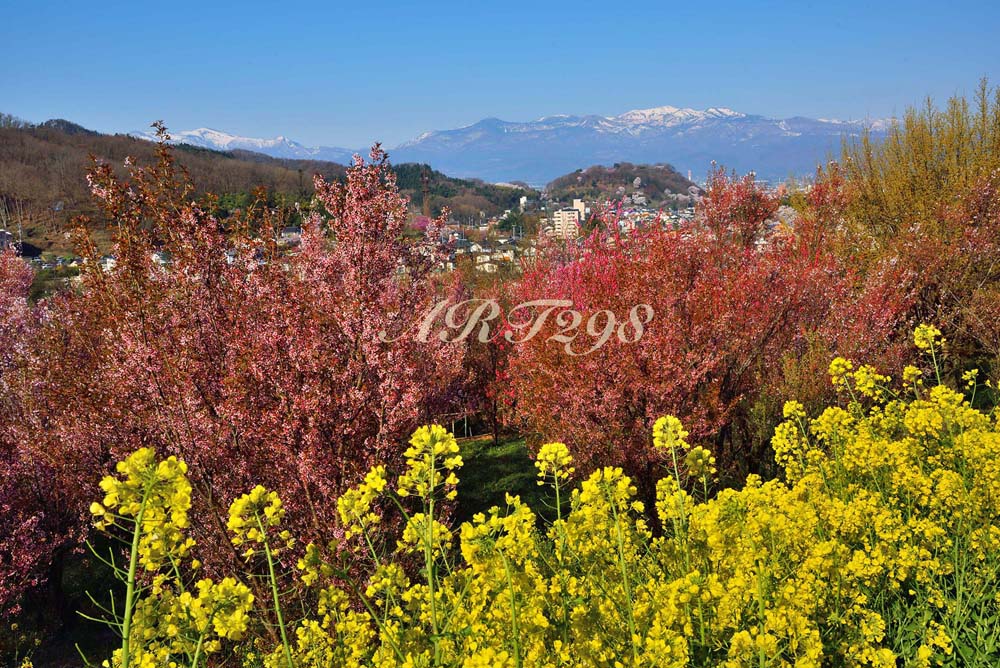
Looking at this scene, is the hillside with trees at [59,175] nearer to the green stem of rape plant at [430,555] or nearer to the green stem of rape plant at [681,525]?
the green stem of rape plant at [681,525]

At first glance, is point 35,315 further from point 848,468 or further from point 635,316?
point 848,468

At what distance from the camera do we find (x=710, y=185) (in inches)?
922

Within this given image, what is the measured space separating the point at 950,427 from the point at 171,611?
609 centimetres

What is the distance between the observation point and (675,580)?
3381mm

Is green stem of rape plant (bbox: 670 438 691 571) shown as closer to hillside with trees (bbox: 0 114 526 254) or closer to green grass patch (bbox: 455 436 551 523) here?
green grass patch (bbox: 455 436 551 523)

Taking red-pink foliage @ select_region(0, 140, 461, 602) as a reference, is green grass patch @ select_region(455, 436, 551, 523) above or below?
below

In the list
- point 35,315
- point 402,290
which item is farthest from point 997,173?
point 35,315

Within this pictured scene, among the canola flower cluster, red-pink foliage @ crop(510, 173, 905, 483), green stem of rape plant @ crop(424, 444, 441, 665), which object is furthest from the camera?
red-pink foliage @ crop(510, 173, 905, 483)

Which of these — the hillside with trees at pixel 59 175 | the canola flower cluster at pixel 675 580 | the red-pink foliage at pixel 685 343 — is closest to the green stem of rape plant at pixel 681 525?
the canola flower cluster at pixel 675 580

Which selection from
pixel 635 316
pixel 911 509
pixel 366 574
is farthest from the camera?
pixel 635 316

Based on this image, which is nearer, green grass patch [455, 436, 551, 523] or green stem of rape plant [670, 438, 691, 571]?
green stem of rape plant [670, 438, 691, 571]

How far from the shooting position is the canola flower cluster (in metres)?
2.81

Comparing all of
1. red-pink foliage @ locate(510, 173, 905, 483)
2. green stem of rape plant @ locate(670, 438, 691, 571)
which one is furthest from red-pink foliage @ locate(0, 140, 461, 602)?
green stem of rape plant @ locate(670, 438, 691, 571)

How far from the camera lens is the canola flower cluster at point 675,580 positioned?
281 centimetres
